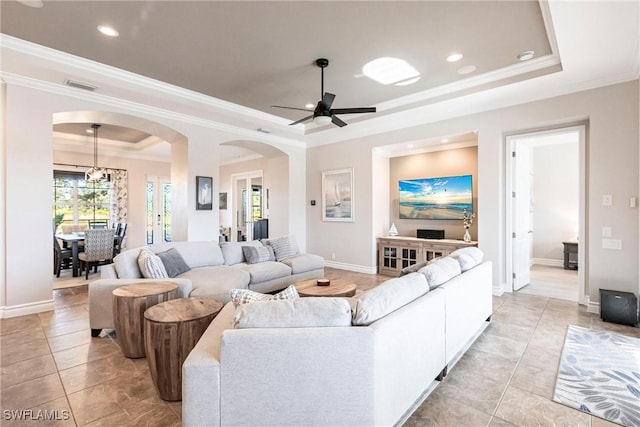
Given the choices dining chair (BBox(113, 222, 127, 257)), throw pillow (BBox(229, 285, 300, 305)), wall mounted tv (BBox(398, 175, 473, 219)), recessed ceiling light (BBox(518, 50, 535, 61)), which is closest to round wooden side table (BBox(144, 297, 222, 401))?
throw pillow (BBox(229, 285, 300, 305))

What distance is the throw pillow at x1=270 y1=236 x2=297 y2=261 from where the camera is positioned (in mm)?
5156

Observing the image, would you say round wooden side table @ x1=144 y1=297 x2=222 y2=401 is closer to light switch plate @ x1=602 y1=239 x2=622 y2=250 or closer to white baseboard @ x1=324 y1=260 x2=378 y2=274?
white baseboard @ x1=324 y1=260 x2=378 y2=274

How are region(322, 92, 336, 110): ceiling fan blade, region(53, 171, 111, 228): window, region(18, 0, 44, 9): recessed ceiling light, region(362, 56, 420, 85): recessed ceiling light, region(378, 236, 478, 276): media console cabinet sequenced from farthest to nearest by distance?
region(53, 171, 111, 228): window → region(378, 236, 478, 276): media console cabinet → region(362, 56, 420, 85): recessed ceiling light → region(322, 92, 336, 110): ceiling fan blade → region(18, 0, 44, 9): recessed ceiling light

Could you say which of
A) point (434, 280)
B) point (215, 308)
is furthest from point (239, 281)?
point (434, 280)

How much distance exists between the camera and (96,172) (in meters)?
6.79

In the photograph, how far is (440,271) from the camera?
2516 mm

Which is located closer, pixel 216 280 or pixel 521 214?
pixel 216 280

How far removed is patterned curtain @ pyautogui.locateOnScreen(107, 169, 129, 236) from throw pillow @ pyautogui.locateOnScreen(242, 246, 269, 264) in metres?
5.26

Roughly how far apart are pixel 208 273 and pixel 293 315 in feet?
8.81

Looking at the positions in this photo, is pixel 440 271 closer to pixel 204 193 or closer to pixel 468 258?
pixel 468 258

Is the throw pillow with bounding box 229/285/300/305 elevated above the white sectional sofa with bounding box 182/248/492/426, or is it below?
above

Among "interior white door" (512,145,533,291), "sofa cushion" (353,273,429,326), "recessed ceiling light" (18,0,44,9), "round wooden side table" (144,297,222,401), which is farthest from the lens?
"interior white door" (512,145,533,291)

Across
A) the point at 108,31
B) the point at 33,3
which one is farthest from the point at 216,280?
the point at 33,3

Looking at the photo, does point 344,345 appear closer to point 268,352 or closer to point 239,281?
point 268,352
